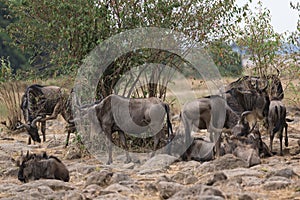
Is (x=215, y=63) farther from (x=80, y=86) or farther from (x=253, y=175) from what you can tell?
(x=253, y=175)

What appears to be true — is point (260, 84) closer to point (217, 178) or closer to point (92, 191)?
point (217, 178)

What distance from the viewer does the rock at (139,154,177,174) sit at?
37.7 ft

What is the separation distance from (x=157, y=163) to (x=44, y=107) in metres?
4.70

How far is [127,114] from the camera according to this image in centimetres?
1322

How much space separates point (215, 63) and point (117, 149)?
337cm

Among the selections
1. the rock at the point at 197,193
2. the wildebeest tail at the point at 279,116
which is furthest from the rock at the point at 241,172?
the wildebeest tail at the point at 279,116

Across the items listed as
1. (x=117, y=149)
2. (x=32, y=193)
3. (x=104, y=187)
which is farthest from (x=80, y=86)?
(x=32, y=193)

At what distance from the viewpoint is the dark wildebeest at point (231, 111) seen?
1260 cm

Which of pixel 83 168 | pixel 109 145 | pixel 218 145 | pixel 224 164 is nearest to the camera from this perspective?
pixel 224 164

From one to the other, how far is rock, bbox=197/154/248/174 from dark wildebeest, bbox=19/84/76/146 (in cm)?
428

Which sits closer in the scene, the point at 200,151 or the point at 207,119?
the point at 200,151

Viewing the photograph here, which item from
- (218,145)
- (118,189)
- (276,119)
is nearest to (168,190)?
(118,189)

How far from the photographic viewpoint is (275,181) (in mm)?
8883

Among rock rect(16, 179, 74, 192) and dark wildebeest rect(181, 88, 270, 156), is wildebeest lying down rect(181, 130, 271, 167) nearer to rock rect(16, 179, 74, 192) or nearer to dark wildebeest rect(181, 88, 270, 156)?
dark wildebeest rect(181, 88, 270, 156)
